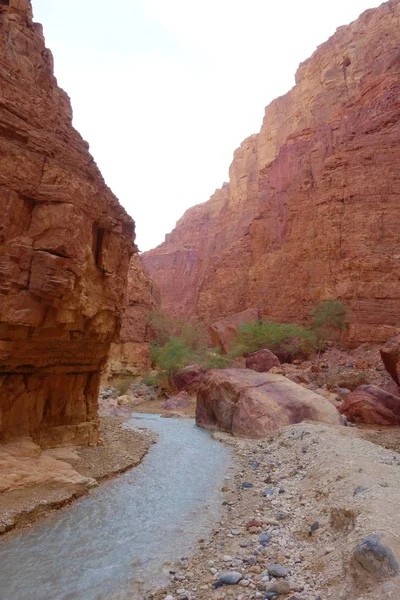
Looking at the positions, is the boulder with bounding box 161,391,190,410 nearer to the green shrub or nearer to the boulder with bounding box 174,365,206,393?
the boulder with bounding box 174,365,206,393

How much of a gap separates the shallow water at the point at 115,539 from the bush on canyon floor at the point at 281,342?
2325 cm

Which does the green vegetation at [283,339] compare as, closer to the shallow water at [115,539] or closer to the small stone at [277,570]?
the shallow water at [115,539]

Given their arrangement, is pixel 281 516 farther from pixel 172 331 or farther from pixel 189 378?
pixel 172 331

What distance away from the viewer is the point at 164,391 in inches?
1095

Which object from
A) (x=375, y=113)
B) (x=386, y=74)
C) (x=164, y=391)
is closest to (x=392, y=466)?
(x=164, y=391)

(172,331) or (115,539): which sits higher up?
(172,331)

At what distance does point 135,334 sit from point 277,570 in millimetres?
30639

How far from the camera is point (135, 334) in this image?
34.7 m

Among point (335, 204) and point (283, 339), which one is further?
point (335, 204)

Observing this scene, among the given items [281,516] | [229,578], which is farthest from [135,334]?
[229,578]

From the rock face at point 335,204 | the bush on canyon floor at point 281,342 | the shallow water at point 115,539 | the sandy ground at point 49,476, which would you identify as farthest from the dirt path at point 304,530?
the rock face at point 335,204

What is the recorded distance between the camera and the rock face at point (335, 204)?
3325 cm

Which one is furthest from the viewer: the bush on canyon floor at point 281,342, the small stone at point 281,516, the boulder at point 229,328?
the boulder at point 229,328

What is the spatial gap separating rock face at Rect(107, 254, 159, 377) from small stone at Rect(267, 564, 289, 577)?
2669 centimetres
